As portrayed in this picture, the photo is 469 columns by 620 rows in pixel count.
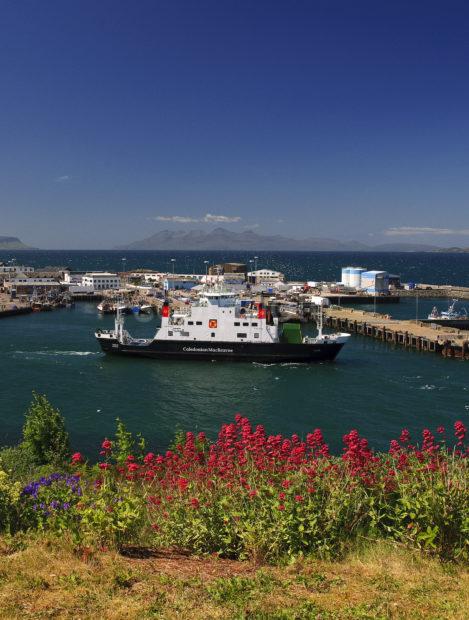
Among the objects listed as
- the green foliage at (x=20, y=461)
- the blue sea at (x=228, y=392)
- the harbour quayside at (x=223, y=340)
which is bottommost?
the blue sea at (x=228, y=392)

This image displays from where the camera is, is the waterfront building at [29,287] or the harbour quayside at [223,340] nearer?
the harbour quayside at [223,340]

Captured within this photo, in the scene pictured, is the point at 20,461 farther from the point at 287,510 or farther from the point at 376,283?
the point at 376,283

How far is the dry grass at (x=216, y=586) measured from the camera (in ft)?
24.2

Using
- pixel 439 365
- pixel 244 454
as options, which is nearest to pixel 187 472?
pixel 244 454

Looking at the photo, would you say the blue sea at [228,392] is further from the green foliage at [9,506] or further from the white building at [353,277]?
the white building at [353,277]

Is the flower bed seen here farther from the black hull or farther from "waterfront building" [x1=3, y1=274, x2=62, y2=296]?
"waterfront building" [x1=3, y1=274, x2=62, y2=296]

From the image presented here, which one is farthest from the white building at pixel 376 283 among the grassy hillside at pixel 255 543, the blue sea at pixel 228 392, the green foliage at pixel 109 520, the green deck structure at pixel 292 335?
the green foliage at pixel 109 520

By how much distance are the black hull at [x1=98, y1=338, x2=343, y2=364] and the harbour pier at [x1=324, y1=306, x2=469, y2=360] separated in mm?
10675

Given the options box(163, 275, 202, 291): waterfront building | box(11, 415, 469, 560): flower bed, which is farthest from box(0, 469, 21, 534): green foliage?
box(163, 275, 202, 291): waterfront building

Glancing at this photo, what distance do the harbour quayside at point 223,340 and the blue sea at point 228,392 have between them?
1.12 m

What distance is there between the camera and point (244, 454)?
38.3 feet

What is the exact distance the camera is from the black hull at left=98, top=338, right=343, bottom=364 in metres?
45.3

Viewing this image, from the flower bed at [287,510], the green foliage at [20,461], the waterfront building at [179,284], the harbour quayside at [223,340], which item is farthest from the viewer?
the waterfront building at [179,284]

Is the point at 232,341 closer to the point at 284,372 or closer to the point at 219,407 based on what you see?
the point at 284,372
